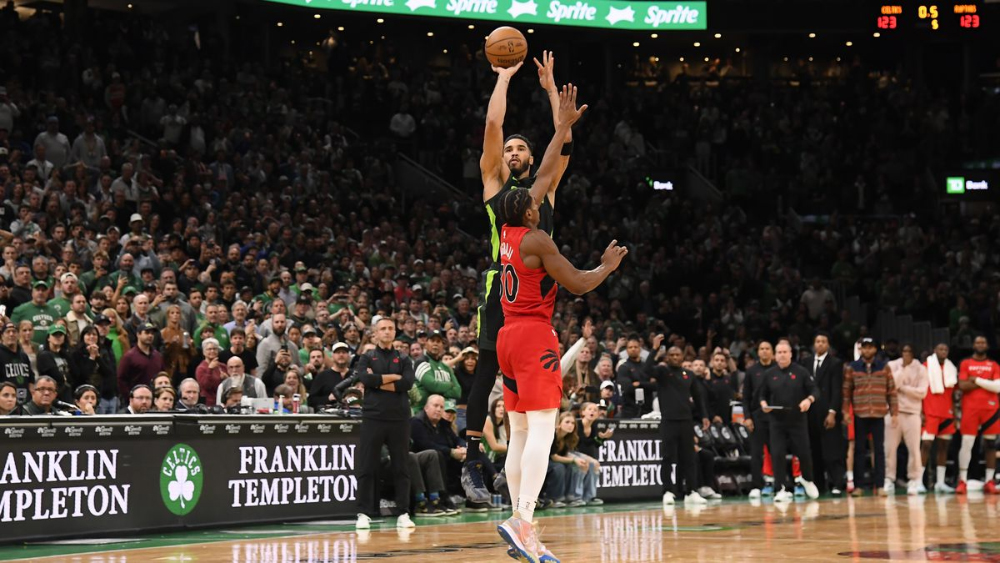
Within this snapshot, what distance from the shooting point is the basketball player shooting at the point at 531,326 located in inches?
327

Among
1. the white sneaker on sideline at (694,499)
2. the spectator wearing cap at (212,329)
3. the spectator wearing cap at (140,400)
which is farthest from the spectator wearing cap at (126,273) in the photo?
the white sneaker on sideline at (694,499)

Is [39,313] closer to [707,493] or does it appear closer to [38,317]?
[38,317]

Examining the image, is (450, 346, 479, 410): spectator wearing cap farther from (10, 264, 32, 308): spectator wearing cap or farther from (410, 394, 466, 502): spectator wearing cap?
(10, 264, 32, 308): spectator wearing cap

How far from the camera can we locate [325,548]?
425 inches

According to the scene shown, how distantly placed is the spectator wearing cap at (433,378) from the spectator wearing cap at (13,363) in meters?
4.47

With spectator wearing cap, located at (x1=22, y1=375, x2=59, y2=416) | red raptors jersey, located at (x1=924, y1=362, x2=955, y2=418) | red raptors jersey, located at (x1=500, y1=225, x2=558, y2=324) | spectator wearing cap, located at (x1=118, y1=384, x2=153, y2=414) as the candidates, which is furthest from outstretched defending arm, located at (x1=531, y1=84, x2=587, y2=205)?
red raptors jersey, located at (x1=924, y1=362, x2=955, y2=418)

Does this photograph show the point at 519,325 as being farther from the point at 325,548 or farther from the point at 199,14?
the point at 199,14

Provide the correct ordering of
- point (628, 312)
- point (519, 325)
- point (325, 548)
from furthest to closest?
point (628, 312) → point (325, 548) → point (519, 325)

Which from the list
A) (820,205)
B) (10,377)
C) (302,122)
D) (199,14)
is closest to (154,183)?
(302,122)

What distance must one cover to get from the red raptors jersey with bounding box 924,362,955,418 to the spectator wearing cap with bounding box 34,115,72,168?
1350 cm

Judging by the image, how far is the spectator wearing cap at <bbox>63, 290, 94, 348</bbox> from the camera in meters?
14.9

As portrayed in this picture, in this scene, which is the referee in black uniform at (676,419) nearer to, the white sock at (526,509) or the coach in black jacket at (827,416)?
the coach in black jacket at (827,416)

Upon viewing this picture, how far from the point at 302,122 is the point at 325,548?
17.8 metres

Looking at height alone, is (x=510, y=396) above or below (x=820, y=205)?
below
